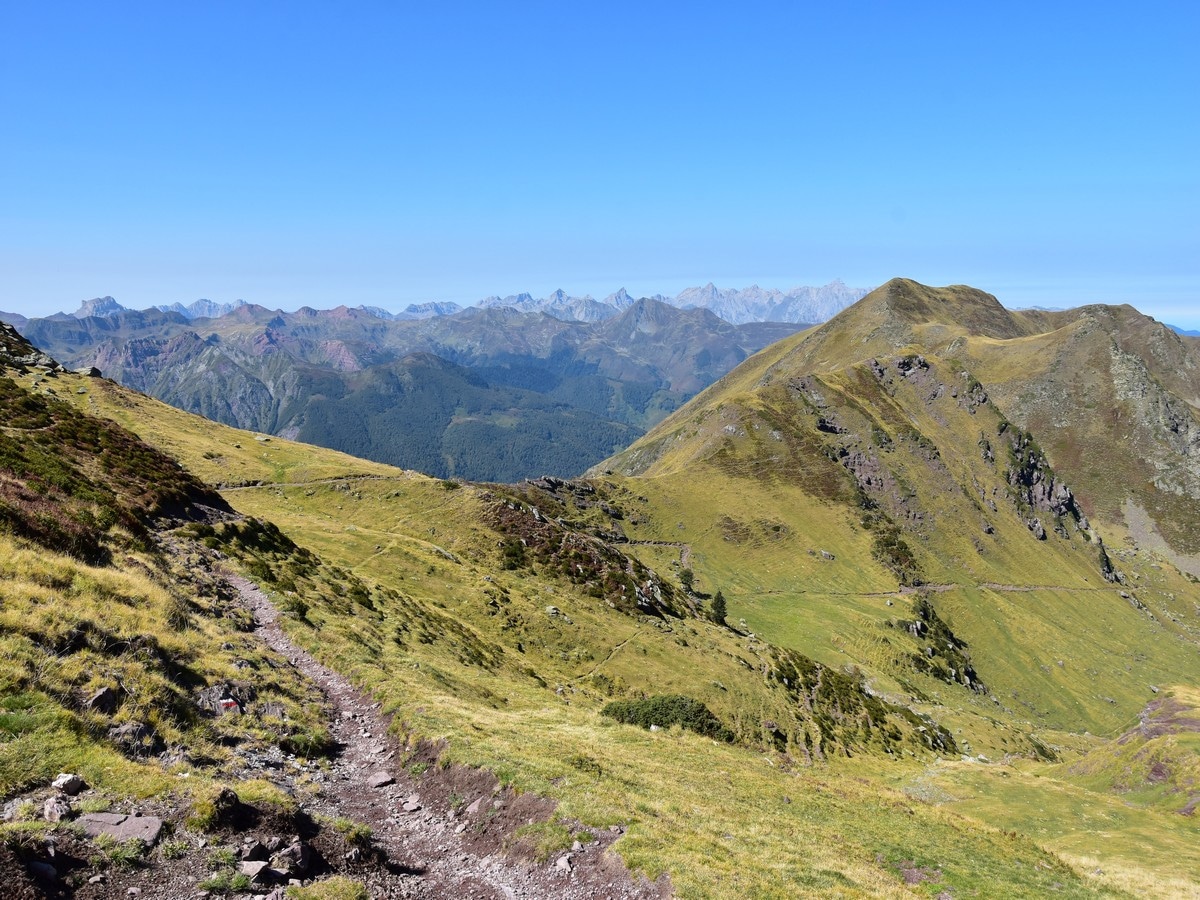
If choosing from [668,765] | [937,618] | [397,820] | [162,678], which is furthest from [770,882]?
[937,618]

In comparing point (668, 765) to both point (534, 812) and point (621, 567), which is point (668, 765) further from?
point (621, 567)

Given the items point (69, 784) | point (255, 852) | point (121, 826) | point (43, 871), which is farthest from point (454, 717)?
point (43, 871)

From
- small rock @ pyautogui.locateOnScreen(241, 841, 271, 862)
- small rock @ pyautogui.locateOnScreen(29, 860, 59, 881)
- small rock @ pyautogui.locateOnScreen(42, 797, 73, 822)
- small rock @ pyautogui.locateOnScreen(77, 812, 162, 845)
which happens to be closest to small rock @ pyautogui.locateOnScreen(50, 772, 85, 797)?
small rock @ pyautogui.locateOnScreen(42, 797, 73, 822)

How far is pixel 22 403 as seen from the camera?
5775 centimetres

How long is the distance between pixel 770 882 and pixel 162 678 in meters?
22.1

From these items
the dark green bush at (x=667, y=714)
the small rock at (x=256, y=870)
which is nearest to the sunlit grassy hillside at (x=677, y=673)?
the dark green bush at (x=667, y=714)

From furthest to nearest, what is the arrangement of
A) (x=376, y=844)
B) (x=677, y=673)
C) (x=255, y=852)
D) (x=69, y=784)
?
(x=677, y=673), (x=376, y=844), (x=255, y=852), (x=69, y=784)

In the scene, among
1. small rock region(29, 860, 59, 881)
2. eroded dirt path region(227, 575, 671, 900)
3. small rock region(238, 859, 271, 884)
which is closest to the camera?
small rock region(29, 860, 59, 881)

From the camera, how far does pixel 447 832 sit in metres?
20.1

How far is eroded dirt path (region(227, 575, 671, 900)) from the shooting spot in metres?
17.1

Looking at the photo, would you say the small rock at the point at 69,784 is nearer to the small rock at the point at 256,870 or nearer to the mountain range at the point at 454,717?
the mountain range at the point at 454,717

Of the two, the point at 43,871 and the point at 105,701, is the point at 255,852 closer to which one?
the point at 43,871

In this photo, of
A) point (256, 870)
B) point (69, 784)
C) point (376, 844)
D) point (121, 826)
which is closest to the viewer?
point (121, 826)

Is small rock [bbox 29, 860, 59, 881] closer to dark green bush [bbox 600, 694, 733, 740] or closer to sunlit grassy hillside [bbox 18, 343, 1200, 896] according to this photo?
sunlit grassy hillside [bbox 18, 343, 1200, 896]
